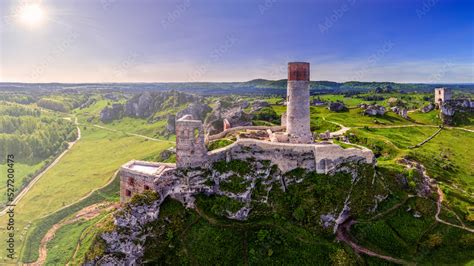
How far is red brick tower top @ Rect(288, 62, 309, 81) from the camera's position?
43062 mm

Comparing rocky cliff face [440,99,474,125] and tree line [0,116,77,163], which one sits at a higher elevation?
rocky cliff face [440,99,474,125]

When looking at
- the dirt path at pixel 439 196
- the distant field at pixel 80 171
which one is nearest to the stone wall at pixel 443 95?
the dirt path at pixel 439 196

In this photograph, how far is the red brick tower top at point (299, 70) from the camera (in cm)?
4306

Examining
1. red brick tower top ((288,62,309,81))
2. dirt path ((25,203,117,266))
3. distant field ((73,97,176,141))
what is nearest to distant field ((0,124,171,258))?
Result: dirt path ((25,203,117,266))

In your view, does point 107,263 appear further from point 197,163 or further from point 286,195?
point 286,195

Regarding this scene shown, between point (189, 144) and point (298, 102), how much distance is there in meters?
15.1

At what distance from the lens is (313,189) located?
128 feet

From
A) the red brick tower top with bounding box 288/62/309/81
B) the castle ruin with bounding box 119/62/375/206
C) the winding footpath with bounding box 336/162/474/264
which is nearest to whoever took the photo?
the winding footpath with bounding box 336/162/474/264

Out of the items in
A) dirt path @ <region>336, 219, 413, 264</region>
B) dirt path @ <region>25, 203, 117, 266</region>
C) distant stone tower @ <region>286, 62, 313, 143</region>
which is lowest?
dirt path @ <region>25, 203, 117, 266</region>

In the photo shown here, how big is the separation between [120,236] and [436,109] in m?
98.7

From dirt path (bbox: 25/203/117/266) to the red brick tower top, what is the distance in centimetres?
4120

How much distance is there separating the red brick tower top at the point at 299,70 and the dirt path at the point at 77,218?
135 feet

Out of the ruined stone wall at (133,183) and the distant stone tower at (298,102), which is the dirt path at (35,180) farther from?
the distant stone tower at (298,102)

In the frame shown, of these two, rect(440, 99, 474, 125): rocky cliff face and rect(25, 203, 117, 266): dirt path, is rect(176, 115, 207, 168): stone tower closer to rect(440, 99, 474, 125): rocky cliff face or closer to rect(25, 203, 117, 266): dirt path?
rect(25, 203, 117, 266): dirt path
